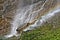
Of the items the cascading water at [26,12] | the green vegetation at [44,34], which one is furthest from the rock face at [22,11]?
the green vegetation at [44,34]

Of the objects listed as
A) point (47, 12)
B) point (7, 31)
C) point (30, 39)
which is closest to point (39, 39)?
point (30, 39)

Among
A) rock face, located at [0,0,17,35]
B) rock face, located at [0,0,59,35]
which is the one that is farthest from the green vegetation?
rock face, located at [0,0,17,35]

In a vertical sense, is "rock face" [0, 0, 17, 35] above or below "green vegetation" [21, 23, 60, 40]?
above

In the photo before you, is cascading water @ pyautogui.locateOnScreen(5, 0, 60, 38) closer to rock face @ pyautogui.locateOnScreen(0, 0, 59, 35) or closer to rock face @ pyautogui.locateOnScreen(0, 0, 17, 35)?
rock face @ pyautogui.locateOnScreen(0, 0, 59, 35)

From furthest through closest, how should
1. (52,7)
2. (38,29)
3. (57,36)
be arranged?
(52,7) → (38,29) → (57,36)

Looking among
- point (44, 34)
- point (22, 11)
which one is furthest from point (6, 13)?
point (44, 34)

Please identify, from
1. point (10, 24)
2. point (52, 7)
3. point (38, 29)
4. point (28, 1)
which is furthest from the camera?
point (28, 1)

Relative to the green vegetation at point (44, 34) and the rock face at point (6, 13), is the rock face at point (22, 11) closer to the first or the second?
the rock face at point (6, 13)

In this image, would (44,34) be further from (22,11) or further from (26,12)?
(22,11)

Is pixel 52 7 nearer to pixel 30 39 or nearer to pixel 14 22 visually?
pixel 14 22
